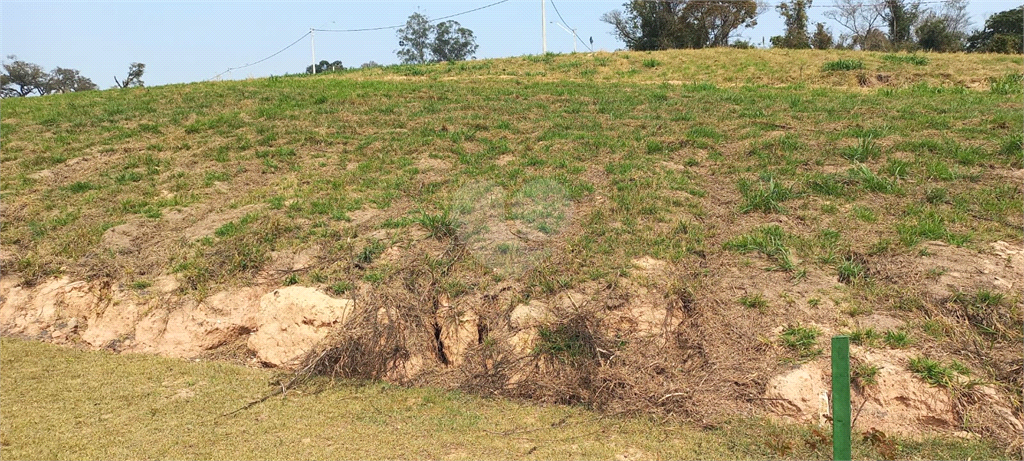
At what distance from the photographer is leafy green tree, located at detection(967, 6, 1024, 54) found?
74.6 feet

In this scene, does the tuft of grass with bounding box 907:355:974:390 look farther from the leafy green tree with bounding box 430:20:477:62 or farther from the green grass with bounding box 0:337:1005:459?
the leafy green tree with bounding box 430:20:477:62

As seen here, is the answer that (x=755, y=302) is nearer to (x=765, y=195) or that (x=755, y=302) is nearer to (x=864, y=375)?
(x=864, y=375)

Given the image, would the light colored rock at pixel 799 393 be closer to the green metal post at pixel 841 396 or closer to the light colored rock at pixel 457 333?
the green metal post at pixel 841 396

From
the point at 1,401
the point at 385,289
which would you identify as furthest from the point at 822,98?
the point at 1,401

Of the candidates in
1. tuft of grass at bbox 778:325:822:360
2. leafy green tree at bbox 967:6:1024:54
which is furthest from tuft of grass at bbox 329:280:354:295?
leafy green tree at bbox 967:6:1024:54

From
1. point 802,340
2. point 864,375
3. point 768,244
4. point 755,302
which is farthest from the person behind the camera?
point 768,244

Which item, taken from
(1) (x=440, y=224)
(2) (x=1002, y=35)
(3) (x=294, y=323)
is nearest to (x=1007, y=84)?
(1) (x=440, y=224)

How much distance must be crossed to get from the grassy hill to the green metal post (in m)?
1.85

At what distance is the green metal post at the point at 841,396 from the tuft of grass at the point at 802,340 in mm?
2202

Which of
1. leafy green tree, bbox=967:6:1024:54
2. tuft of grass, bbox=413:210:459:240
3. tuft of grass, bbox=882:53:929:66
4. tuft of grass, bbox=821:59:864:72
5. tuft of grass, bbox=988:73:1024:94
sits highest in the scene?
leafy green tree, bbox=967:6:1024:54

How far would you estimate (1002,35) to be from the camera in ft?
78.1

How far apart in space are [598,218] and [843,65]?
9.69 meters

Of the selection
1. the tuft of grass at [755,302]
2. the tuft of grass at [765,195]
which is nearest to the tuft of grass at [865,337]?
the tuft of grass at [755,302]

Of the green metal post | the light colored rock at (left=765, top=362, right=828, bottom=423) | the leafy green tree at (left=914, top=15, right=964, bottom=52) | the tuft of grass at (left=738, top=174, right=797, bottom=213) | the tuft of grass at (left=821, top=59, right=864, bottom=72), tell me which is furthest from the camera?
the leafy green tree at (left=914, top=15, right=964, bottom=52)
